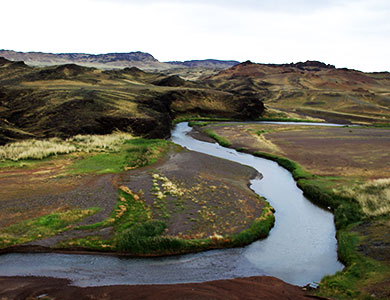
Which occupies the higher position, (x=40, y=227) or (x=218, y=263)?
(x=40, y=227)

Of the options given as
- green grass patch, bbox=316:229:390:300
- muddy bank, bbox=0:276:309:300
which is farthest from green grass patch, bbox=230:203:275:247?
muddy bank, bbox=0:276:309:300

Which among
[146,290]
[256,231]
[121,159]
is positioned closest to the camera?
[146,290]

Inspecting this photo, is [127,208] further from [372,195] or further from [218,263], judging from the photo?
[372,195]

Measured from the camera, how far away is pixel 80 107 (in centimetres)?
5603

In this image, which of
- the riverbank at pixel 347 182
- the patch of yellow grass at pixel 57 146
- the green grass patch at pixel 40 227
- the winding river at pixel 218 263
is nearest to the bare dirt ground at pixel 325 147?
the riverbank at pixel 347 182

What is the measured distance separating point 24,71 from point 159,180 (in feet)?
241

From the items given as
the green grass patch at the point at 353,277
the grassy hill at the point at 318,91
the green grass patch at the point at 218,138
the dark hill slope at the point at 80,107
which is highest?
the grassy hill at the point at 318,91

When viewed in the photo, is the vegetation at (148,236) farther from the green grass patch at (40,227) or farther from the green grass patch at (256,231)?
the green grass patch at (40,227)

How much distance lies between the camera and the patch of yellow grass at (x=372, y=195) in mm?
23159

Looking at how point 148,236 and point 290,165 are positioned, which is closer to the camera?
point 148,236

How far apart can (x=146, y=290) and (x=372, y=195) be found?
19.0 metres

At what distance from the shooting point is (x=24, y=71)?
87000 millimetres

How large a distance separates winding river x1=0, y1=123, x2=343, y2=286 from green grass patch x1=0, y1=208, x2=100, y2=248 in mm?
1111

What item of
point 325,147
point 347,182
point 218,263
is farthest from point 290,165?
point 218,263
